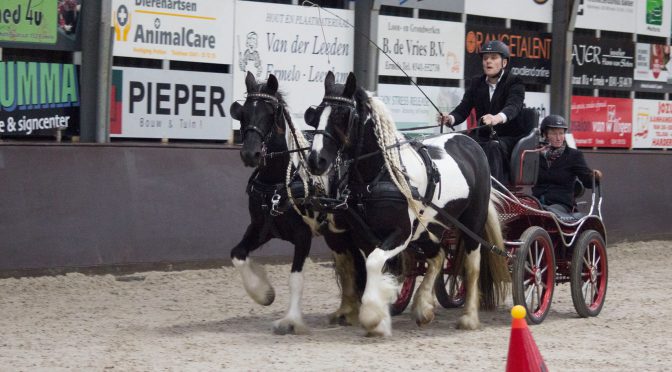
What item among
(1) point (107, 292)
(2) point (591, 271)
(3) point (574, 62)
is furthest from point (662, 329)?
(3) point (574, 62)

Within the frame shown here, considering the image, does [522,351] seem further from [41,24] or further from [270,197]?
[41,24]

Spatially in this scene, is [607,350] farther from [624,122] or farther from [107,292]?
[624,122]

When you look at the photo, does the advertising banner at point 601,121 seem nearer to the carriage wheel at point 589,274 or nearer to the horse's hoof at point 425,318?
the carriage wheel at point 589,274

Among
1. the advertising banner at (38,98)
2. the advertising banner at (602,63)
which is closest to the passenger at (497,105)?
the advertising banner at (38,98)

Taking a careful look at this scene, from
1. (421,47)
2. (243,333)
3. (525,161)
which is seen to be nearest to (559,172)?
(525,161)

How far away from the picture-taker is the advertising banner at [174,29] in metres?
11.6

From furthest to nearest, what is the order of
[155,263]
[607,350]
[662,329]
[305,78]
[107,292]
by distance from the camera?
1. [305,78]
2. [155,263]
3. [107,292]
4. [662,329]
5. [607,350]

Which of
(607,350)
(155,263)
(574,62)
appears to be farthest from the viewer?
(574,62)

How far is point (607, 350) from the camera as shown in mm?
7926

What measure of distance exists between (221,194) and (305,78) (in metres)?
1.75

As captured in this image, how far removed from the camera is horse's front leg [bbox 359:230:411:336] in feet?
→ 25.9

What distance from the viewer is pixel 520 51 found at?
50.9 ft

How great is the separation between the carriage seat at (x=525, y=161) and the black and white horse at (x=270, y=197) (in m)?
1.75

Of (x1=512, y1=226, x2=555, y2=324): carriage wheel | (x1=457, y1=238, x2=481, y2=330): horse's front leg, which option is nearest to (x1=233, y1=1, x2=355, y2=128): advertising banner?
(x1=457, y1=238, x2=481, y2=330): horse's front leg
